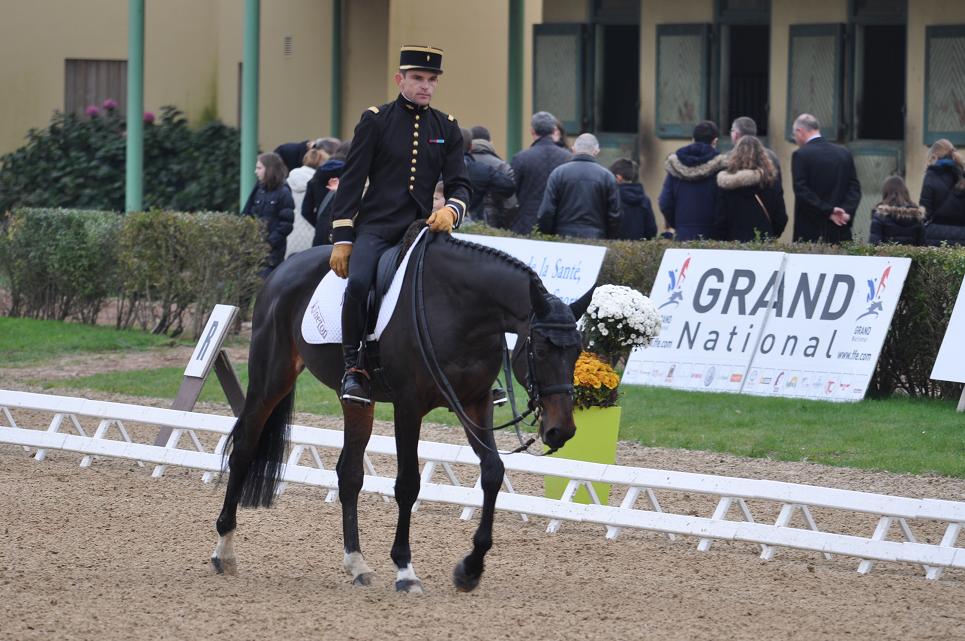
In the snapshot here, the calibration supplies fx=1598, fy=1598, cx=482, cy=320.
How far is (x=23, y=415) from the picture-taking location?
1268 cm

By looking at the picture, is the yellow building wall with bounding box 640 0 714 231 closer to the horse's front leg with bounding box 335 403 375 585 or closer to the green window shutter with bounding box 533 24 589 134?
the green window shutter with bounding box 533 24 589 134

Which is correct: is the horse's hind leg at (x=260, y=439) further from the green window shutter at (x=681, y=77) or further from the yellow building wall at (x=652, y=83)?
the green window shutter at (x=681, y=77)

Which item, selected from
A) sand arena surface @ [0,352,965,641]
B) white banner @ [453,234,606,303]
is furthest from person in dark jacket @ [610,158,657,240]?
sand arena surface @ [0,352,965,641]

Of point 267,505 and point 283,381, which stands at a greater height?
point 283,381

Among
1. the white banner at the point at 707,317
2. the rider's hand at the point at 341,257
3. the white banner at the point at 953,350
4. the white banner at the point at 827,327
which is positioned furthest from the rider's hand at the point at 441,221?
the white banner at the point at 707,317

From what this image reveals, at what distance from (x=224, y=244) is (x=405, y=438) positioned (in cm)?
903

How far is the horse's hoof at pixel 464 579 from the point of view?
23.9 ft

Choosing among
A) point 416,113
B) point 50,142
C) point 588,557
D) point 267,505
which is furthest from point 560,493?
point 50,142

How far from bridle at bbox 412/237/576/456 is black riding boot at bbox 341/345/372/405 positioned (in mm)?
406

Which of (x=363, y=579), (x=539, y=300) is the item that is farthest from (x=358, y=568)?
(x=539, y=300)

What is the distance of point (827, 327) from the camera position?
12.5 meters

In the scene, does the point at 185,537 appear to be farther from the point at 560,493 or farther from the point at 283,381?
the point at 560,493

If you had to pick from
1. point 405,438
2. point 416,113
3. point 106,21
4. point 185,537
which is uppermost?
point 106,21

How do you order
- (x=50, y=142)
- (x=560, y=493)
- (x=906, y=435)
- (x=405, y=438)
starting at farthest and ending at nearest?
(x=50, y=142)
(x=906, y=435)
(x=560, y=493)
(x=405, y=438)
